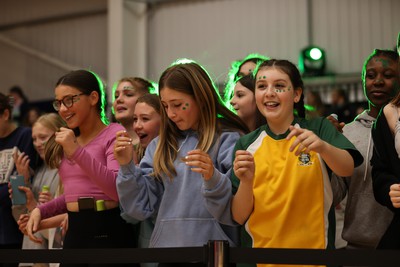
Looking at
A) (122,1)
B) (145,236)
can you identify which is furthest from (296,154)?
(122,1)

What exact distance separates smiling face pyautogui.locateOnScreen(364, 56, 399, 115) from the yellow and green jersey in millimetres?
616

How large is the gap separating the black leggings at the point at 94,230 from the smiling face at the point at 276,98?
3.45 ft

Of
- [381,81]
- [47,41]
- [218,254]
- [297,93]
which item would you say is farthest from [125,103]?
[47,41]

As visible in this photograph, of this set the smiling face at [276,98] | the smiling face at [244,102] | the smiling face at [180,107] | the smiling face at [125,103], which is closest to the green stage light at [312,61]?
the smiling face at [125,103]

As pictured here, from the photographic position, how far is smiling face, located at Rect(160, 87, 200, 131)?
3.25 m

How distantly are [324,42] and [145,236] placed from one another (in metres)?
7.74

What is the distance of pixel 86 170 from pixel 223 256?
1.03 metres

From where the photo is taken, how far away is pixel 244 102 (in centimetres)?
376

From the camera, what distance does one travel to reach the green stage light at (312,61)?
33.0 ft

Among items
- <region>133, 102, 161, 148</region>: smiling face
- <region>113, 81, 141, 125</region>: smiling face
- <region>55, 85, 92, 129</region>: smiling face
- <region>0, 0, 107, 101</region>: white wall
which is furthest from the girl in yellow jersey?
<region>0, 0, 107, 101</region>: white wall

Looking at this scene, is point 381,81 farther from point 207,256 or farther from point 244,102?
point 207,256

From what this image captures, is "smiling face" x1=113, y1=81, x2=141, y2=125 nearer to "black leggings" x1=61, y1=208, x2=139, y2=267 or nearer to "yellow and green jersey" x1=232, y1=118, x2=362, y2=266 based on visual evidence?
"black leggings" x1=61, y1=208, x2=139, y2=267

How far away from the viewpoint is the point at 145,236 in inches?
140

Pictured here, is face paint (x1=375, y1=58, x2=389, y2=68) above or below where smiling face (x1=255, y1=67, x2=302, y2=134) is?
above
